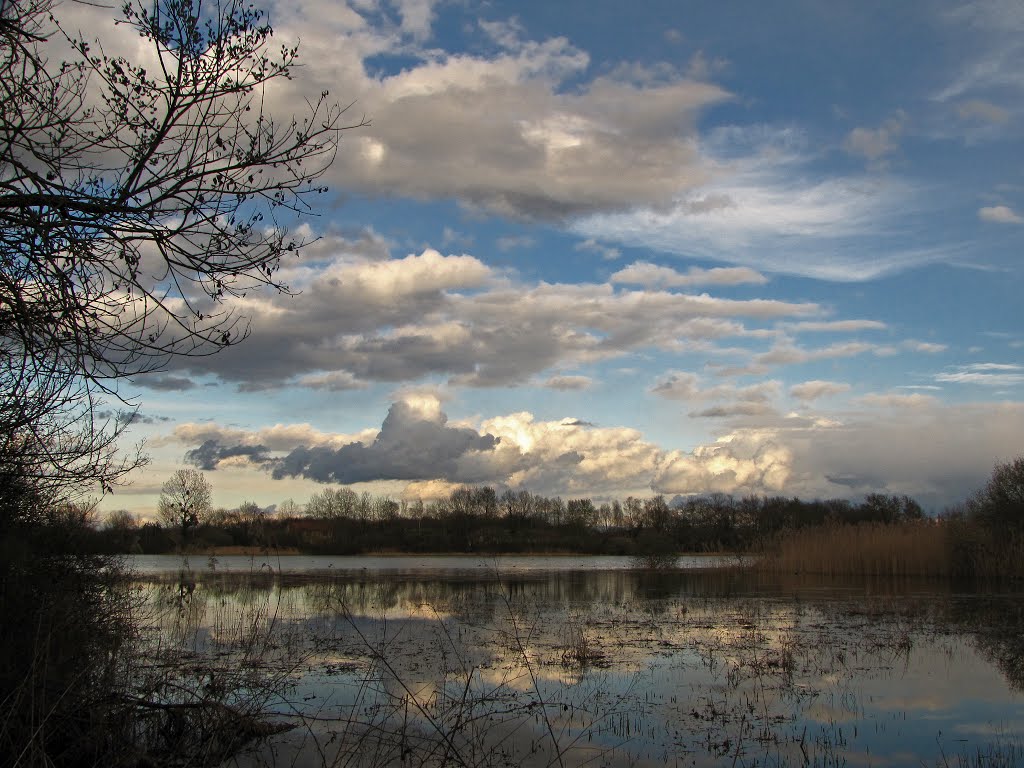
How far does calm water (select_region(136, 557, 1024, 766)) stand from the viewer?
25.6ft

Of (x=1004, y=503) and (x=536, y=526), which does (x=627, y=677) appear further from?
(x=536, y=526)

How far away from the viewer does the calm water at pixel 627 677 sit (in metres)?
7.82

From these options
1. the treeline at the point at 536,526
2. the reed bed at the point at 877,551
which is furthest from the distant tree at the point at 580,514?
the reed bed at the point at 877,551

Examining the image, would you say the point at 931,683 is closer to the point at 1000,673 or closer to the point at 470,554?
the point at 1000,673

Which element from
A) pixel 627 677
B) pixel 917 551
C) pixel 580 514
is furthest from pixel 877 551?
pixel 580 514

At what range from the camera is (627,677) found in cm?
1138

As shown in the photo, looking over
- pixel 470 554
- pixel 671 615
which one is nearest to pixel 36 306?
pixel 671 615

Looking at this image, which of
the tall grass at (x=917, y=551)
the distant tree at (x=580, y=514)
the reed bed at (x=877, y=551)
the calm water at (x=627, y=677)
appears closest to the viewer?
the calm water at (x=627, y=677)

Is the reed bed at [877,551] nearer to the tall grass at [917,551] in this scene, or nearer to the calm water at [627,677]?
the tall grass at [917,551]

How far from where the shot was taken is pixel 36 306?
4.92 metres

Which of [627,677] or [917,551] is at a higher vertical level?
[917,551]

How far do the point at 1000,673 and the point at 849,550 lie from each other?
63.0 feet

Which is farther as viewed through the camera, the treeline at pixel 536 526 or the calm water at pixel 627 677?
the treeline at pixel 536 526

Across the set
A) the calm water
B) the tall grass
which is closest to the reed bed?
the tall grass
